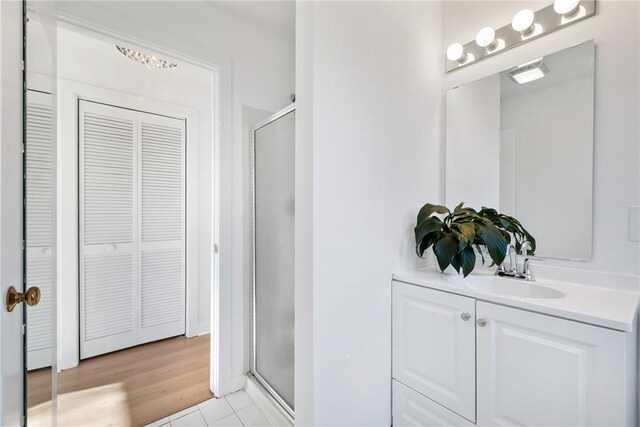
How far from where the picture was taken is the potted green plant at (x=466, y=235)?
123cm

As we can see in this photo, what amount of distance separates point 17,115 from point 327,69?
103cm

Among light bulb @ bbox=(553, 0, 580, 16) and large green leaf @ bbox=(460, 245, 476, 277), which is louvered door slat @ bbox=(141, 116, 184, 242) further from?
light bulb @ bbox=(553, 0, 580, 16)

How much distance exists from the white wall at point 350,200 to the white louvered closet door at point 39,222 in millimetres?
908

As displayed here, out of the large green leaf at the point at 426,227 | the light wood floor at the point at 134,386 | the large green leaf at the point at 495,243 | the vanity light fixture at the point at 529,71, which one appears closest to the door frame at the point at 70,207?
the light wood floor at the point at 134,386

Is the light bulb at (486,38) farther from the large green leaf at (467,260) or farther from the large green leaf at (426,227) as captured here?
the large green leaf at (467,260)

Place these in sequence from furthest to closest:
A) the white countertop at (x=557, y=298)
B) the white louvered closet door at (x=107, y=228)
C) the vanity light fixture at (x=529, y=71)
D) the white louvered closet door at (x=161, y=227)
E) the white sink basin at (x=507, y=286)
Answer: the white louvered closet door at (x=161, y=227) → the white louvered closet door at (x=107, y=228) → the vanity light fixture at (x=529, y=71) → the white sink basin at (x=507, y=286) → the white countertop at (x=557, y=298)

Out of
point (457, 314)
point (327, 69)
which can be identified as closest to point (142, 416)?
point (457, 314)

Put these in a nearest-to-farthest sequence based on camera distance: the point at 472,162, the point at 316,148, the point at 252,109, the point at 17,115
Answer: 1. the point at 17,115
2. the point at 316,148
3. the point at 472,162
4. the point at 252,109

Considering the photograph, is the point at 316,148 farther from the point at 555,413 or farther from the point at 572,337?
the point at 555,413

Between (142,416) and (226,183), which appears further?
(226,183)

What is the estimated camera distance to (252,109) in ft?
6.64

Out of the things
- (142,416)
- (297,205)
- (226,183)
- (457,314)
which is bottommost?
(142,416)

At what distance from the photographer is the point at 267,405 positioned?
1.69 m

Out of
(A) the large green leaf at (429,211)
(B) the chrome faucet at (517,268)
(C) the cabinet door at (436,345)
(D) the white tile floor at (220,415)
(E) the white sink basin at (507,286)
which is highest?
(A) the large green leaf at (429,211)
